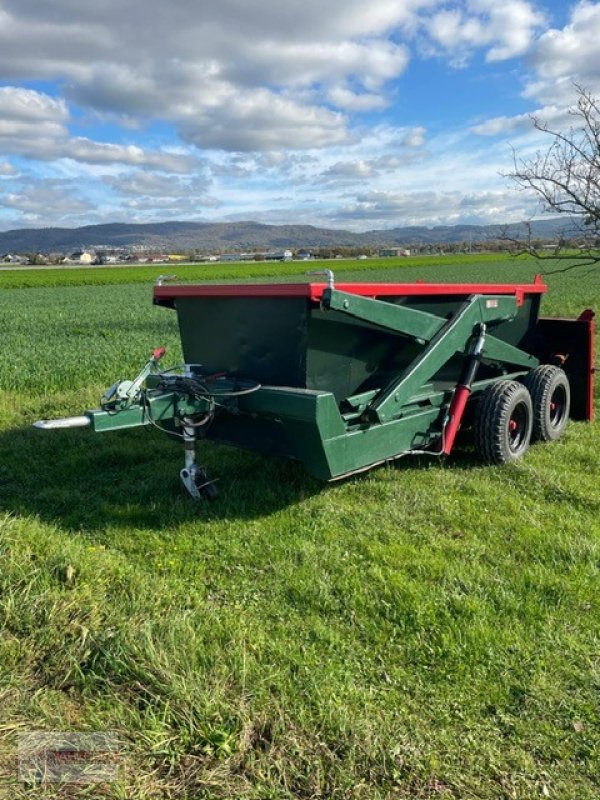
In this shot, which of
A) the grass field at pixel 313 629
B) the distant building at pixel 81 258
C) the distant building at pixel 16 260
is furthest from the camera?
the distant building at pixel 81 258

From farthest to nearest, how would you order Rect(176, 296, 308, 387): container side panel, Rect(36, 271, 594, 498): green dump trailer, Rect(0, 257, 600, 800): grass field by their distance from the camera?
1. Rect(176, 296, 308, 387): container side panel
2. Rect(36, 271, 594, 498): green dump trailer
3. Rect(0, 257, 600, 800): grass field

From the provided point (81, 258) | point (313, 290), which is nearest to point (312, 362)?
point (313, 290)

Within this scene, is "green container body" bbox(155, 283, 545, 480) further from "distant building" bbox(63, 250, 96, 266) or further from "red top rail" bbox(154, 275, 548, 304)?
"distant building" bbox(63, 250, 96, 266)

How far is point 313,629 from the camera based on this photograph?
9.73ft

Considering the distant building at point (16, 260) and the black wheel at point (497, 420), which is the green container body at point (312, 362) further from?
the distant building at point (16, 260)

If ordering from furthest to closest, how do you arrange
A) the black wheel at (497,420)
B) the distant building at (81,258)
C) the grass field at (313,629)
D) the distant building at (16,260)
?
the distant building at (81,258), the distant building at (16,260), the black wheel at (497,420), the grass field at (313,629)

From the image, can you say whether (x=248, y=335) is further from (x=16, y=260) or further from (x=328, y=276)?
(x=16, y=260)

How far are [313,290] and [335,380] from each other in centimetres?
75

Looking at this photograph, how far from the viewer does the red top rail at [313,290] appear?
3867 millimetres

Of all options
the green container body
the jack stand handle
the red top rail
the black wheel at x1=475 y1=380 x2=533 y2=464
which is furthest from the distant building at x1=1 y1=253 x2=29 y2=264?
the jack stand handle

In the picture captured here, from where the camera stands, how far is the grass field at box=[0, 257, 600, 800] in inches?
87.0

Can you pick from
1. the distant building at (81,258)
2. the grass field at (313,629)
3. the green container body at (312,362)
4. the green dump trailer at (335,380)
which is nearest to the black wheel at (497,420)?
the green dump trailer at (335,380)

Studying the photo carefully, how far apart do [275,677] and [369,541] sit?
1.38 meters

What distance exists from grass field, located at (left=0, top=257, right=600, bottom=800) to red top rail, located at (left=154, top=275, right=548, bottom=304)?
1.37 meters
